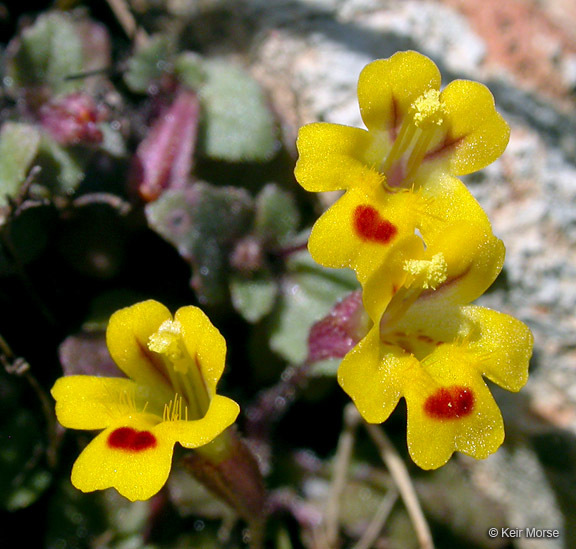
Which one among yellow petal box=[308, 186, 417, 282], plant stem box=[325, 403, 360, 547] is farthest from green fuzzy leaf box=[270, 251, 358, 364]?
yellow petal box=[308, 186, 417, 282]

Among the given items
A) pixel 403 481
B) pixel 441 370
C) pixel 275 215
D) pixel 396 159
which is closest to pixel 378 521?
pixel 403 481

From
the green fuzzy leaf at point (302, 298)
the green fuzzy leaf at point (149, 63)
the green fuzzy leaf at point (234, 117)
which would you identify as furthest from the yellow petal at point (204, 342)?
the green fuzzy leaf at point (149, 63)

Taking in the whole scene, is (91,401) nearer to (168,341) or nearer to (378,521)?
(168,341)

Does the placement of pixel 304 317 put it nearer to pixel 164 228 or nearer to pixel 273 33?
pixel 164 228

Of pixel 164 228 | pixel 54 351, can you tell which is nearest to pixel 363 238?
pixel 164 228

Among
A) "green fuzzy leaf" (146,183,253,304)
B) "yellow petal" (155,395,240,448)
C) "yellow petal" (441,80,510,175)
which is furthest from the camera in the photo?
"green fuzzy leaf" (146,183,253,304)

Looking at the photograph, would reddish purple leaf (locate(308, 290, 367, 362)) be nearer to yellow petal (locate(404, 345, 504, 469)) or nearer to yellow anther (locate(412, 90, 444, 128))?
yellow petal (locate(404, 345, 504, 469))
